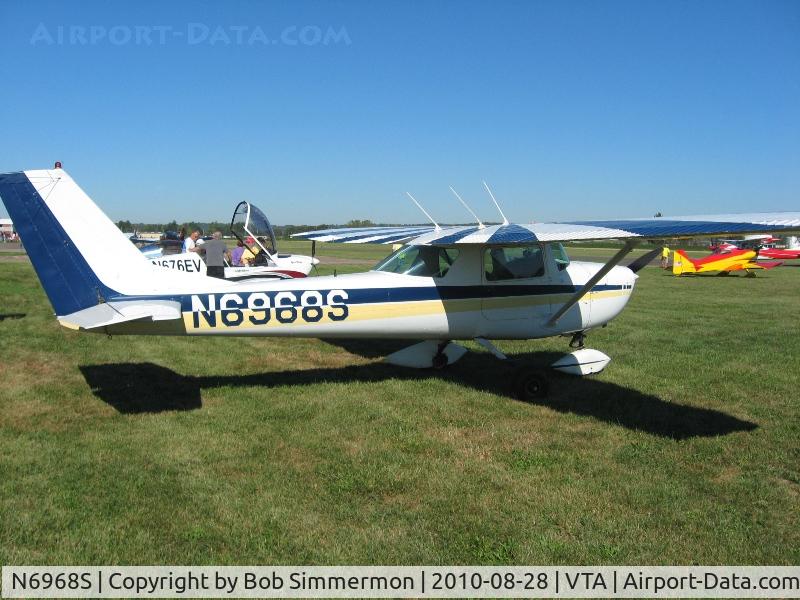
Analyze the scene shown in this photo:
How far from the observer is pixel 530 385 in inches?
249

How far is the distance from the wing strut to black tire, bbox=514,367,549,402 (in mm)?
788

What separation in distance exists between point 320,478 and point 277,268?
7.91m

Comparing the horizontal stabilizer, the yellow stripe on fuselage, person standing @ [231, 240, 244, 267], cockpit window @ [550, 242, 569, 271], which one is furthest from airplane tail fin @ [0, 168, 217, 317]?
person standing @ [231, 240, 244, 267]

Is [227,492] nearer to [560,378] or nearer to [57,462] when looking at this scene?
[57,462]

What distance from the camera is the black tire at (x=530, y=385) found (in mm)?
6305

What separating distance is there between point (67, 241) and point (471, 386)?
4378 mm

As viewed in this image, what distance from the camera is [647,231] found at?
209 inches

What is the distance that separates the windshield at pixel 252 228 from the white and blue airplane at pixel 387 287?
16.2ft

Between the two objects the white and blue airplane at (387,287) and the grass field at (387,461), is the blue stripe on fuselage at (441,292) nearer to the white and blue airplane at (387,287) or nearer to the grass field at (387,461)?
the white and blue airplane at (387,287)

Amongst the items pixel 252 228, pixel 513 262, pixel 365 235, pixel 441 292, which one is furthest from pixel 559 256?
pixel 252 228

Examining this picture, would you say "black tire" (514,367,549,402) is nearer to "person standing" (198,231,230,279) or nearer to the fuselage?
the fuselage

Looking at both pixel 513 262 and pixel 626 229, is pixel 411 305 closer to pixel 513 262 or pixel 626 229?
pixel 513 262

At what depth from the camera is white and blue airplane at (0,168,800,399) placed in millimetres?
5492

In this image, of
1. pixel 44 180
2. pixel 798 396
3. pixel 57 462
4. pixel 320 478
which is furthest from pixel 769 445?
pixel 44 180
